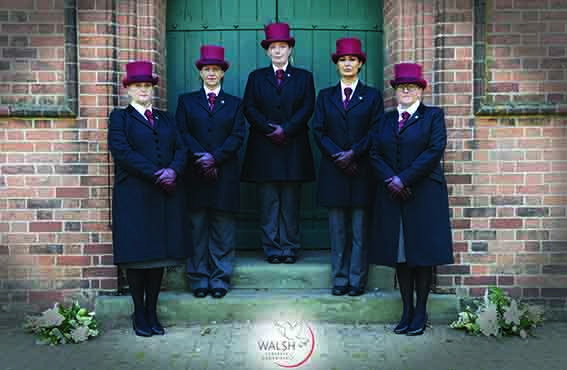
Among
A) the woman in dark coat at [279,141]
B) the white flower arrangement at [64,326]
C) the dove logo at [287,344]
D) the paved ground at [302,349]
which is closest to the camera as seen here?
the paved ground at [302,349]

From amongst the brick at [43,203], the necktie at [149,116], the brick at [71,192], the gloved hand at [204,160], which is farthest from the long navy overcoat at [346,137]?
the brick at [43,203]

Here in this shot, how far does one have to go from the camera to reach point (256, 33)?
6617 millimetres

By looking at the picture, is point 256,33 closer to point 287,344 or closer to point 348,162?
point 348,162

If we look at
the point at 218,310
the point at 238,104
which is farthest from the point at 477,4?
the point at 218,310

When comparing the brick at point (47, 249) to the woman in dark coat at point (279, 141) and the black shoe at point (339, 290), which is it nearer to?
the woman in dark coat at point (279, 141)

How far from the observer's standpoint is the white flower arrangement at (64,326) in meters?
5.28

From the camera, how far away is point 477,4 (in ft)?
19.0

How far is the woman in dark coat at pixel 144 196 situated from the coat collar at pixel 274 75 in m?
1.06

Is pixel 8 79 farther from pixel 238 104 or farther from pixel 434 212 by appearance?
pixel 434 212

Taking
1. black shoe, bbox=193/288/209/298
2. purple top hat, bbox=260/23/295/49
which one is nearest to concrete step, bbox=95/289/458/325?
black shoe, bbox=193/288/209/298

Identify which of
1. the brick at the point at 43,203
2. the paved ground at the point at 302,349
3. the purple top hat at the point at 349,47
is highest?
the purple top hat at the point at 349,47

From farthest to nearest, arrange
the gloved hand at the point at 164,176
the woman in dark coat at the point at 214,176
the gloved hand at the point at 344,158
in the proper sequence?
the woman in dark coat at the point at 214,176, the gloved hand at the point at 344,158, the gloved hand at the point at 164,176

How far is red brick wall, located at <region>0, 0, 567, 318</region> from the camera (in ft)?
19.0

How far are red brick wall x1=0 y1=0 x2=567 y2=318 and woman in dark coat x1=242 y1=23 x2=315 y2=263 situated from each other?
104 centimetres
